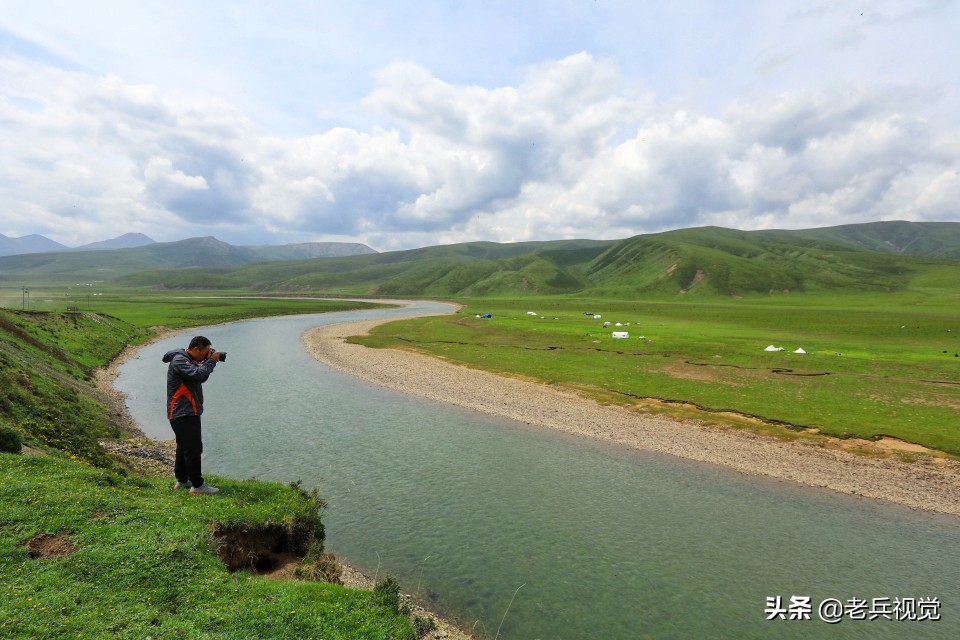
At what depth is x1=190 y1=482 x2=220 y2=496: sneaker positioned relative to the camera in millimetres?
16359

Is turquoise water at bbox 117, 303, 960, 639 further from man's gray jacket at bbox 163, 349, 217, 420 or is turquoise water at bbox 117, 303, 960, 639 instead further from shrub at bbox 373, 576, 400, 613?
man's gray jacket at bbox 163, 349, 217, 420

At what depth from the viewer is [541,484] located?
2841cm

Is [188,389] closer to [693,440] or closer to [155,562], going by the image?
[155,562]

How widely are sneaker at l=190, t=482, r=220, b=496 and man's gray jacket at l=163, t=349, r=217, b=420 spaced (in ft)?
10.7

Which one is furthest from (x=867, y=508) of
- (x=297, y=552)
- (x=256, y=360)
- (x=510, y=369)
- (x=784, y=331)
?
(x=784, y=331)

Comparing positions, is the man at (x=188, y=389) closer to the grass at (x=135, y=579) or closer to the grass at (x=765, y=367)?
the grass at (x=135, y=579)

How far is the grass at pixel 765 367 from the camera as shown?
129 feet

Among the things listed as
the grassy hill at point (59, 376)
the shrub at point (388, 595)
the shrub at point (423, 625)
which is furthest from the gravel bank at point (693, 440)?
the grassy hill at point (59, 376)

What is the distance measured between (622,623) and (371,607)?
32.6 feet

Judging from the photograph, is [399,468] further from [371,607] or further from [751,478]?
[751,478]

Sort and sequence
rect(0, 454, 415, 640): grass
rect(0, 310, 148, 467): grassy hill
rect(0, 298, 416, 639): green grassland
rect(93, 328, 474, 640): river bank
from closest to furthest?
rect(0, 454, 415, 640): grass < rect(0, 298, 416, 639): green grassland < rect(93, 328, 474, 640): river bank < rect(0, 310, 148, 467): grassy hill

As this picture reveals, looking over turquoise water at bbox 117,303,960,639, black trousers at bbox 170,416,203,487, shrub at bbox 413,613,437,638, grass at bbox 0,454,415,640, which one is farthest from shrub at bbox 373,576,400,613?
black trousers at bbox 170,416,203,487

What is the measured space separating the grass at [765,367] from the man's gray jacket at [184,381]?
3965cm

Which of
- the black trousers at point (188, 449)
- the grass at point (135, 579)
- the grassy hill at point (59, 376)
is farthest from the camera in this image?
the grassy hill at point (59, 376)
